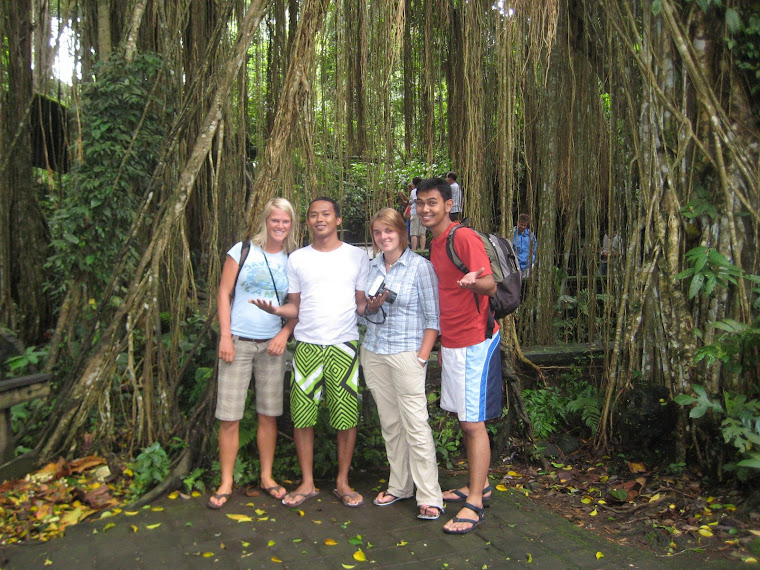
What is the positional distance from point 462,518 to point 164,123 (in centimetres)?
290

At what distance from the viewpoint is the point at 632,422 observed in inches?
144

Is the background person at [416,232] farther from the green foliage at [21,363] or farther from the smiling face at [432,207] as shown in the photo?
the green foliage at [21,363]

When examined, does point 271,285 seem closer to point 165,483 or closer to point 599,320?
point 165,483

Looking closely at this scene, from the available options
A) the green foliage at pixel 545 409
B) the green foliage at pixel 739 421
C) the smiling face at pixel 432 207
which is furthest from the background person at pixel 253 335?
the green foliage at pixel 739 421

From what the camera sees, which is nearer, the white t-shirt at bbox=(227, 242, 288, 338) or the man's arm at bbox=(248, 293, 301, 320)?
the man's arm at bbox=(248, 293, 301, 320)

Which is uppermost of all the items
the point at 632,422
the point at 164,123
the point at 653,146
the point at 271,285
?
the point at 164,123

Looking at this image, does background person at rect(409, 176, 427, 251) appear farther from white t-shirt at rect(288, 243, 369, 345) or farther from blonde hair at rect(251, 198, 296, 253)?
white t-shirt at rect(288, 243, 369, 345)

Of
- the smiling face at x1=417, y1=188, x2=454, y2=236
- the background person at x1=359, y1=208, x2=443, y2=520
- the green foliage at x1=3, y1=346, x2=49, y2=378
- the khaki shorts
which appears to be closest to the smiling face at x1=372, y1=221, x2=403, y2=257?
the background person at x1=359, y1=208, x2=443, y2=520

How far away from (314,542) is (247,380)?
0.85 m

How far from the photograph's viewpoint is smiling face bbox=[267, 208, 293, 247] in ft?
10.2

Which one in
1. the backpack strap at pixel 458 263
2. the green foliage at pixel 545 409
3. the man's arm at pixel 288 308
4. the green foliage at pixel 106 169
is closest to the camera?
the backpack strap at pixel 458 263

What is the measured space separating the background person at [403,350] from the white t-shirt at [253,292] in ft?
1.52

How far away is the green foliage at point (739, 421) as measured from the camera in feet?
9.64

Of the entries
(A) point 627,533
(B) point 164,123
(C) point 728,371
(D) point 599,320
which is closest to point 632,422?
(C) point 728,371
